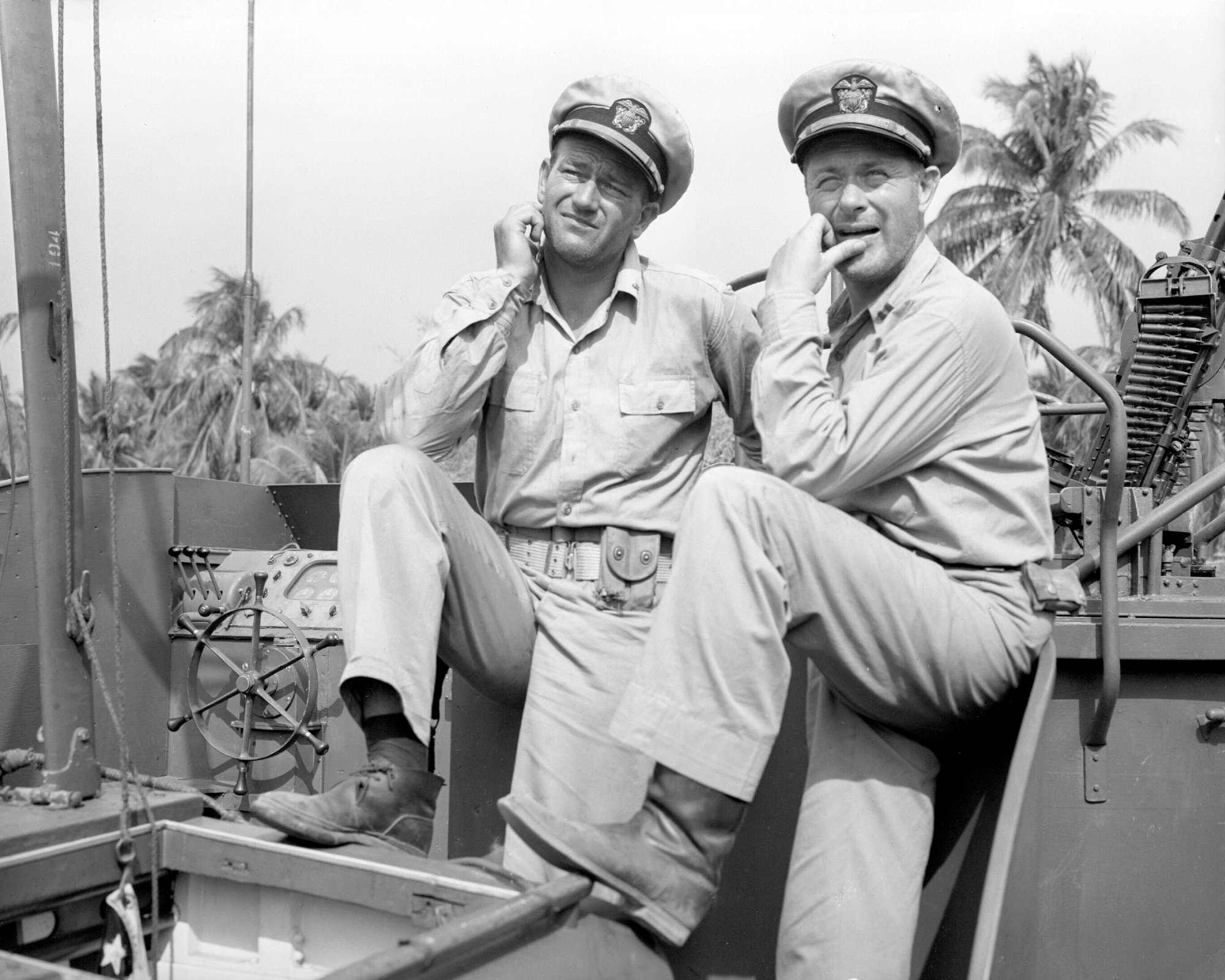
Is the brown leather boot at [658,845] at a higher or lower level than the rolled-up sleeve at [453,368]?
lower

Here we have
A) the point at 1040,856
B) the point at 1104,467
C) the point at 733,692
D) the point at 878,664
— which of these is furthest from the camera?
the point at 1104,467

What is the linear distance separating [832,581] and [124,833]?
115cm

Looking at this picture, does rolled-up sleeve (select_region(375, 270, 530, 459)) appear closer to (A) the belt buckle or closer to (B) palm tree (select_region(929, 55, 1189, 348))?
(A) the belt buckle

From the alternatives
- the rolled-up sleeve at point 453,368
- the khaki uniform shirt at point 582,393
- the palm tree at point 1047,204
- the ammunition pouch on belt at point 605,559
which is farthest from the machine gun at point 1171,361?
the palm tree at point 1047,204

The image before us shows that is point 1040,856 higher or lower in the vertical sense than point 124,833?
lower

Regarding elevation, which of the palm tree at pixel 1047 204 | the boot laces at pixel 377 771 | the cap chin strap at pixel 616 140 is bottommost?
the boot laces at pixel 377 771

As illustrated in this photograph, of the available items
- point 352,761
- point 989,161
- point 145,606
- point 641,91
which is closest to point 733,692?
point 641,91

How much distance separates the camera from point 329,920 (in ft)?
6.66

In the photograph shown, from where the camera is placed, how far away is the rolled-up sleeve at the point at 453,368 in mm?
2859

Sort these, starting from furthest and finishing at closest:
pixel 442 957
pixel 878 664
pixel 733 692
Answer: pixel 878 664, pixel 733 692, pixel 442 957

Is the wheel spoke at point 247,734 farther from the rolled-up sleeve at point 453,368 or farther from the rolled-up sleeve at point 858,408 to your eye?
the rolled-up sleeve at point 858,408

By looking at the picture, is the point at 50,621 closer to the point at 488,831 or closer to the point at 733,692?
the point at 488,831

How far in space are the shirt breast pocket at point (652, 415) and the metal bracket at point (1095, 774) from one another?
1079 millimetres

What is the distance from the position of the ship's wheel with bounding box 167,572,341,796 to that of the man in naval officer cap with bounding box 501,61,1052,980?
301 centimetres
